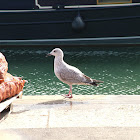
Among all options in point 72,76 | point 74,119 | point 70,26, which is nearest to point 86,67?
point 70,26

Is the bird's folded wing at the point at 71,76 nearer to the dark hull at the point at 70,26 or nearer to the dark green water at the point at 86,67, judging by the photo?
the dark green water at the point at 86,67

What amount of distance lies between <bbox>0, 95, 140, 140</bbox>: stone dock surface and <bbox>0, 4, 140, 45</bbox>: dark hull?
7.49m

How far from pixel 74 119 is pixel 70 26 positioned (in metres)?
8.81

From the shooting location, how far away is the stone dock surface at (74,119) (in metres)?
3.43

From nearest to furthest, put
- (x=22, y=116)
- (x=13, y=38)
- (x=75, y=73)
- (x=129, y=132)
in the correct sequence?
1. (x=129, y=132)
2. (x=22, y=116)
3. (x=75, y=73)
4. (x=13, y=38)

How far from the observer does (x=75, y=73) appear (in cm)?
527

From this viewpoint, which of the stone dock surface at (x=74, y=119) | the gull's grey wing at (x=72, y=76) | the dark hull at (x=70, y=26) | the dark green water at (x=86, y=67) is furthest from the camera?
the dark hull at (x=70, y=26)

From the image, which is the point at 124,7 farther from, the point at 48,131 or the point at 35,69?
the point at 48,131

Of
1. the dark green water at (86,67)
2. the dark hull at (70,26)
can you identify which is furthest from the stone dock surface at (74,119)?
the dark hull at (70,26)

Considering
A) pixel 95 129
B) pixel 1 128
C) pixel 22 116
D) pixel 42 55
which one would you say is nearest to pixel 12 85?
pixel 22 116

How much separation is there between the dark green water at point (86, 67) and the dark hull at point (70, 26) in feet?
1.08

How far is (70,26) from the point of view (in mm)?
12555

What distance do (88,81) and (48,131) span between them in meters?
1.89

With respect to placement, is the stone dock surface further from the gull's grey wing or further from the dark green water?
the dark green water
